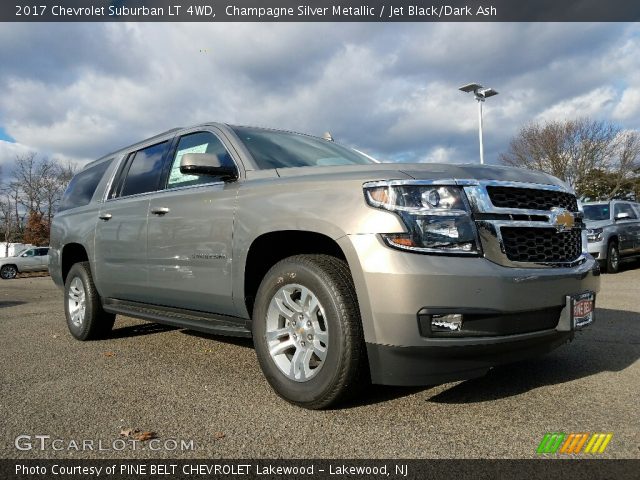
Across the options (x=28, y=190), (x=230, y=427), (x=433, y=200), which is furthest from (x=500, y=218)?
(x=28, y=190)

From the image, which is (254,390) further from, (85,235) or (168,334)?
(85,235)

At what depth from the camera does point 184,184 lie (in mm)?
4039

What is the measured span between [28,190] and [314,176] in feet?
196

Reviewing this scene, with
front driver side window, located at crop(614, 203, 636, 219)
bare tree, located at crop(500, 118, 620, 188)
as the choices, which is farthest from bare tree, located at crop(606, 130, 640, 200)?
front driver side window, located at crop(614, 203, 636, 219)

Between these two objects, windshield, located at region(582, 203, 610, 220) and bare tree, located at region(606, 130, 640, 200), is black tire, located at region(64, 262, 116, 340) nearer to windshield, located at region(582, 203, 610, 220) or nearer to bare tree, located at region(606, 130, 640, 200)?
windshield, located at region(582, 203, 610, 220)

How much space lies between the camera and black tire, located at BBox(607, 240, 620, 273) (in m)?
11.6

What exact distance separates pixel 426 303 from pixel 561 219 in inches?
44.3

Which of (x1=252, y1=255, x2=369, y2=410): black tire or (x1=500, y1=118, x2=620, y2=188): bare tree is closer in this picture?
(x1=252, y1=255, x2=369, y2=410): black tire

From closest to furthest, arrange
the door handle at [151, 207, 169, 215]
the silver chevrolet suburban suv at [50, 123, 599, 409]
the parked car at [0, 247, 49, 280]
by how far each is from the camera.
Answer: the silver chevrolet suburban suv at [50, 123, 599, 409] < the door handle at [151, 207, 169, 215] < the parked car at [0, 247, 49, 280]

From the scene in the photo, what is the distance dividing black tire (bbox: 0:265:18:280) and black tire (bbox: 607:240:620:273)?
2697 centimetres

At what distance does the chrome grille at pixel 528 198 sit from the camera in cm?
274

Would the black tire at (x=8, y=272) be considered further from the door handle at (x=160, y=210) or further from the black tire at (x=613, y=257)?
the black tire at (x=613, y=257)

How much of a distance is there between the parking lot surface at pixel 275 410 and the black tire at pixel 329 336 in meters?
0.13

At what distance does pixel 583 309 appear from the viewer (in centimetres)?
298
